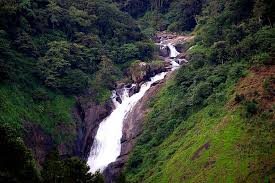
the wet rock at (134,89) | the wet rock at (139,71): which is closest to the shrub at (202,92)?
the wet rock at (134,89)

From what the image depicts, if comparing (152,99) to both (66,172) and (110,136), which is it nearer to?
(110,136)

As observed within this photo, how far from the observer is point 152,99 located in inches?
2063

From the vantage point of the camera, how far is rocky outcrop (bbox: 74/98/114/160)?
4869cm

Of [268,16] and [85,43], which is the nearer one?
[268,16]

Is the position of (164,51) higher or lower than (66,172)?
higher

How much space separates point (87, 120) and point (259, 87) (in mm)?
25370

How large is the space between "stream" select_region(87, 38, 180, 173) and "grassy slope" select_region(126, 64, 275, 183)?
5.50 metres

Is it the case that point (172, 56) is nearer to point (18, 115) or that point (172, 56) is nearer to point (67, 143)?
point (67, 143)

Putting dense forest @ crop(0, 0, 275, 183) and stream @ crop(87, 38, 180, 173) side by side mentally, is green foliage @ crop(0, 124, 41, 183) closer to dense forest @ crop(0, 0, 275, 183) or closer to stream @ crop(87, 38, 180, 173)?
dense forest @ crop(0, 0, 275, 183)

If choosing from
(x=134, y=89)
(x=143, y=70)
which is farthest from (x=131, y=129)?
(x=143, y=70)

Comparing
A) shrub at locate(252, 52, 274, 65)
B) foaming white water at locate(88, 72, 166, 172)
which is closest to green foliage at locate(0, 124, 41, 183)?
foaming white water at locate(88, 72, 166, 172)

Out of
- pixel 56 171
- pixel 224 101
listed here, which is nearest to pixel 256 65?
pixel 224 101

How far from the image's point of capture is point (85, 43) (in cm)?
6094

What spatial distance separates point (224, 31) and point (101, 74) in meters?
20.2
